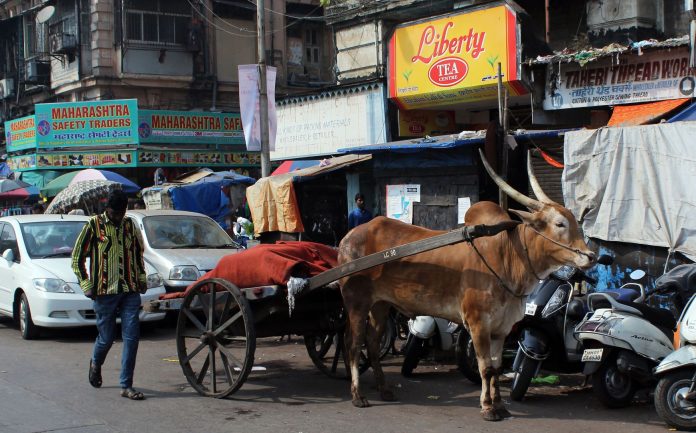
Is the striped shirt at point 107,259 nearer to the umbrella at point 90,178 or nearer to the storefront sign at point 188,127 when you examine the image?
the umbrella at point 90,178

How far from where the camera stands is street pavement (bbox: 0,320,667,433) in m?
6.53

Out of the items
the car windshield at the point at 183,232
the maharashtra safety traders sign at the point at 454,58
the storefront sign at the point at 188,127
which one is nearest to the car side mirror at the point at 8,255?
the car windshield at the point at 183,232

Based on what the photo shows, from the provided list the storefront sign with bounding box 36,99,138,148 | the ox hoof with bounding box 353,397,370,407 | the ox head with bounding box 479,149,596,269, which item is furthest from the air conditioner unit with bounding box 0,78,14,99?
the ox head with bounding box 479,149,596,269

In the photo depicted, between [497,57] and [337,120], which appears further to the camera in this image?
[337,120]

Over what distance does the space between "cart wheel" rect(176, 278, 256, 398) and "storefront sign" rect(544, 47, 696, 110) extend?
24.1 feet

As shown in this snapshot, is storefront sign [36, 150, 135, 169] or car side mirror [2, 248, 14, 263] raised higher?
storefront sign [36, 150, 135, 169]

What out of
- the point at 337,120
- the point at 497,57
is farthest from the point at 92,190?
the point at 497,57

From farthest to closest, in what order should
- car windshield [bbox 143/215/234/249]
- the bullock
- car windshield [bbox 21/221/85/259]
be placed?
car windshield [bbox 143/215/234/249], car windshield [bbox 21/221/85/259], the bullock

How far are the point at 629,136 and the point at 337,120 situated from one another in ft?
28.0

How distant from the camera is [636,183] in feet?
32.6

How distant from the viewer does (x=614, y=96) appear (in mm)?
12273

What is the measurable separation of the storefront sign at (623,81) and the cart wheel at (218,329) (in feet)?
24.1

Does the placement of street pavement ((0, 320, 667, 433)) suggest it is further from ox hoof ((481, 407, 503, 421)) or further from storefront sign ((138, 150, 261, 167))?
storefront sign ((138, 150, 261, 167))

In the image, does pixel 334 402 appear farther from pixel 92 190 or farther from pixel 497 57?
Answer: pixel 92 190
